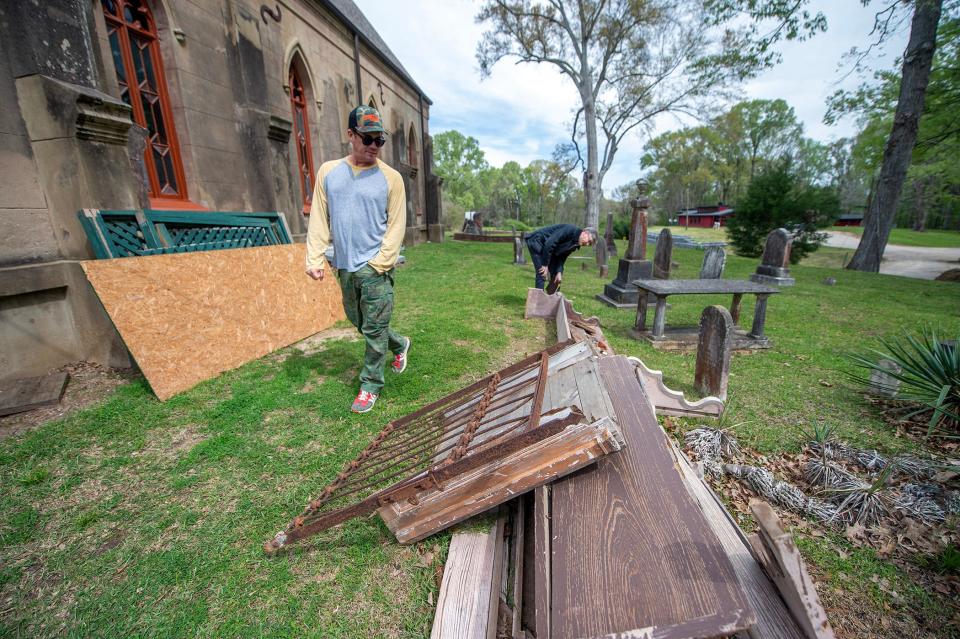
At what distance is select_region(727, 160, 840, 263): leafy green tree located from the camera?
16188 millimetres

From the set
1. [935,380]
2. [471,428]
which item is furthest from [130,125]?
[935,380]

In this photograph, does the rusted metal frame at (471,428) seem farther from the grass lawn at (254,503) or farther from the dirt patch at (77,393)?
the dirt patch at (77,393)

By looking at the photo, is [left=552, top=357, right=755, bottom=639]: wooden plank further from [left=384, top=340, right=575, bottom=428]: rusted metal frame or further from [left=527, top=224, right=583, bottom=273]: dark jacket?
[left=527, top=224, right=583, bottom=273]: dark jacket

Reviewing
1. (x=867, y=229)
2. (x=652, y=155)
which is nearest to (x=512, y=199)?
(x=652, y=155)

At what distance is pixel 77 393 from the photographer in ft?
11.6

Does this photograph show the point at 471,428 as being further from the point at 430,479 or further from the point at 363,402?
the point at 363,402

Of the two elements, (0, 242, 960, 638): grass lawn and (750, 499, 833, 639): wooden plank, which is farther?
(0, 242, 960, 638): grass lawn

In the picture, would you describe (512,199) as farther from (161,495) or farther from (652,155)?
(161,495)

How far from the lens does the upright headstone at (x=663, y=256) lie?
7854 millimetres

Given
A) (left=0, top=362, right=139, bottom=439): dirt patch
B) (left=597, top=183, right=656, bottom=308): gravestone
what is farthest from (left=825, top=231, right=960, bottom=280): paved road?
(left=0, top=362, right=139, bottom=439): dirt patch

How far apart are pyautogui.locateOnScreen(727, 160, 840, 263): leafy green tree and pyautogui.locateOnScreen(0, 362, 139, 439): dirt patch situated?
67.5 ft

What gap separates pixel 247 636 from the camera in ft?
5.21

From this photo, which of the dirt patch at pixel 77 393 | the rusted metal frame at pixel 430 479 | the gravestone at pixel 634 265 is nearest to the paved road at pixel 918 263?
the gravestone at pixel 634 265

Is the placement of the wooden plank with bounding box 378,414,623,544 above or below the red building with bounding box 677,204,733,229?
below
